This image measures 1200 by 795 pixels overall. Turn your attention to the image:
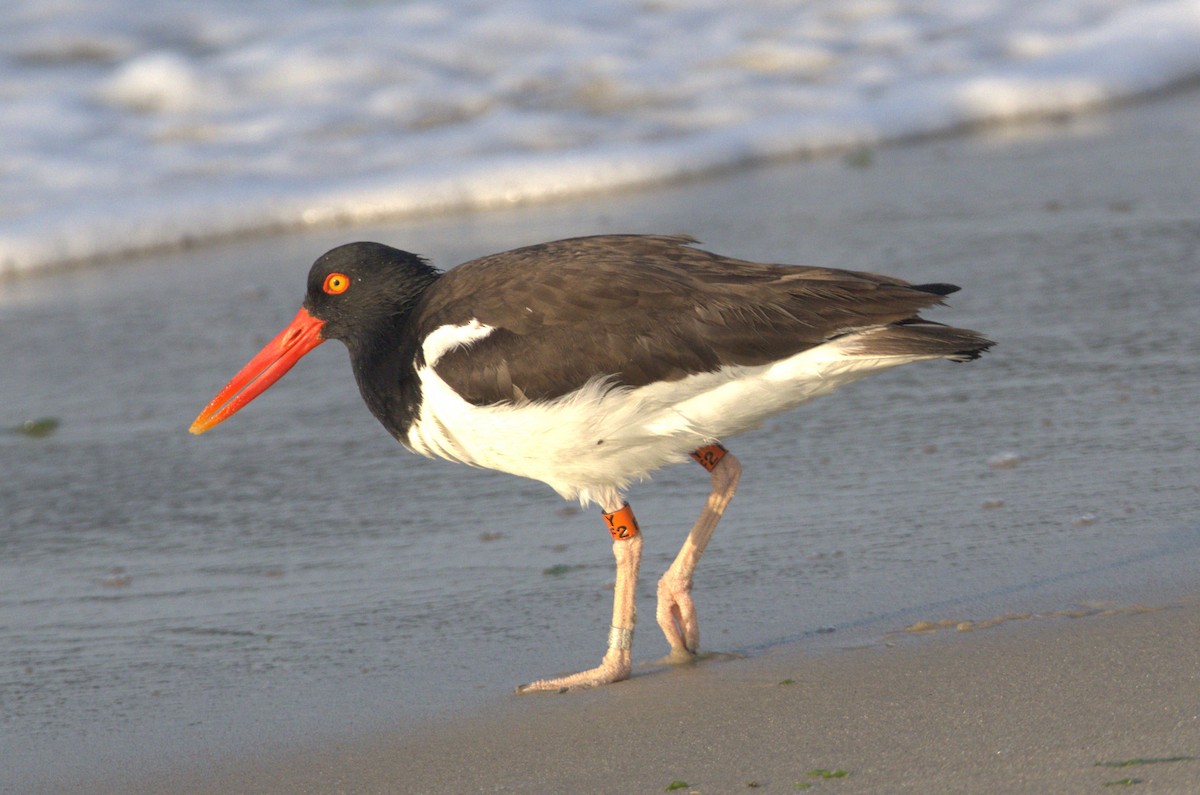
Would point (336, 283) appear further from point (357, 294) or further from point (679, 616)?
point (679, 616)

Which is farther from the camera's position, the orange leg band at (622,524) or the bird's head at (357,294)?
the bird's head at (357,294)

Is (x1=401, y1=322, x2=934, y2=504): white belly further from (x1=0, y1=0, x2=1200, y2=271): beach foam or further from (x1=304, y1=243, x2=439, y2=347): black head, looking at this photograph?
(x1=0, y1=0, x2=1200, y2=271): beach foam

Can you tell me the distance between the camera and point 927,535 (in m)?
4.41

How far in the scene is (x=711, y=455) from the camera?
4.23 meters

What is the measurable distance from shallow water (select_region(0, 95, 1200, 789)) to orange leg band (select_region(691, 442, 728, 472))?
33cm

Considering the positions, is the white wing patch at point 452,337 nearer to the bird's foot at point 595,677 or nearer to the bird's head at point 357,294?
the bird's head at point 357,294

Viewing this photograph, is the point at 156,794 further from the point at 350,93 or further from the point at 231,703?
the point at 350,93

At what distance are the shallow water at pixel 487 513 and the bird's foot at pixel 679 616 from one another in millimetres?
81

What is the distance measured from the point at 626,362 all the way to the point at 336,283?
0.99m

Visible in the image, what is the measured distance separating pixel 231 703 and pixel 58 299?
14.5ft

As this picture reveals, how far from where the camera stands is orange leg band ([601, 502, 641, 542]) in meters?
4.04

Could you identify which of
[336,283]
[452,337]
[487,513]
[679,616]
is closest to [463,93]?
[487,513]

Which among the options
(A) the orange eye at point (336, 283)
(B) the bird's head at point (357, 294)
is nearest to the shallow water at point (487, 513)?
(B) the bird's head at point (357, 294)

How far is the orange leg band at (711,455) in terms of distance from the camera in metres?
4.22
